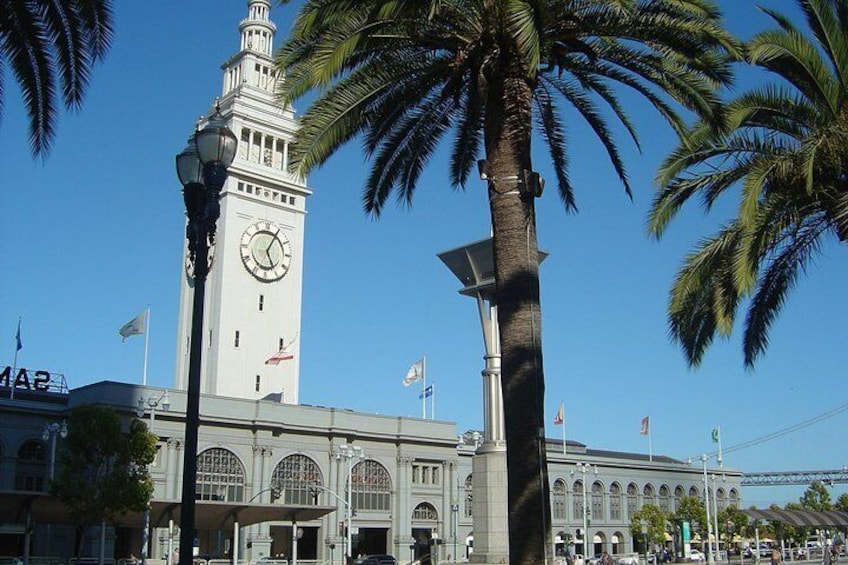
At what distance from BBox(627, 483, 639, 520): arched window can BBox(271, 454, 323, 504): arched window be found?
40.5 metres

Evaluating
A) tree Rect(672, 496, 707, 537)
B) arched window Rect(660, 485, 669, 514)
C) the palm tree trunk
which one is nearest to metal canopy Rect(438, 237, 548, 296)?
the palm tree trunk

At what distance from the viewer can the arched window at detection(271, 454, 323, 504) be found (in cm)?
7150

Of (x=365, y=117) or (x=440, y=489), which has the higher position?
(x=365, y=117)

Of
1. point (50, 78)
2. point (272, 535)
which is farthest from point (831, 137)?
point (272, 535)

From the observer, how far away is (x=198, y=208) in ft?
45.6

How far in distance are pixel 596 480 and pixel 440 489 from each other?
23205 mm

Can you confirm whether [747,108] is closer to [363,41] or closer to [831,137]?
[831,137]

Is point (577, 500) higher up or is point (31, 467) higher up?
point (31, 467)

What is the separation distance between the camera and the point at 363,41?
1811 cm

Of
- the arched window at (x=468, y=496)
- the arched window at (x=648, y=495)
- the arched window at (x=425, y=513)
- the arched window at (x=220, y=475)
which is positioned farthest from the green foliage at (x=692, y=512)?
the arched window at (x=220, y=475)

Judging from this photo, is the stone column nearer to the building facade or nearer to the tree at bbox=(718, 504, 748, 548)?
the building facade

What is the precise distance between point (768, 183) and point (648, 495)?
87533mm

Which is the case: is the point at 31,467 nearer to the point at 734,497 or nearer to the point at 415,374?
the point at 415,374

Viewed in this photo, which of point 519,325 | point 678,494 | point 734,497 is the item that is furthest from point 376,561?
point 734,497
